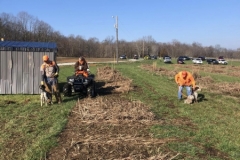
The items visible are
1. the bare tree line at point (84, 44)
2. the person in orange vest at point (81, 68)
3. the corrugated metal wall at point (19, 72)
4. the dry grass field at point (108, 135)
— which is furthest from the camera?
the bare tree line at point (84, 44)

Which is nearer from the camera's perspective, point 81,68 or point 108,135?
point 108,135

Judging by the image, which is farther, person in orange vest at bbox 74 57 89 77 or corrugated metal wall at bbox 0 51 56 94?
corrugated metal wall at bbox 0 51 56 94

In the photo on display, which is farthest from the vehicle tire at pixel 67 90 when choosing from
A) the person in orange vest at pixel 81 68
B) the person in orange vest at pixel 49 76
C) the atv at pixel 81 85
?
the person in orange vest at pixel 49 76

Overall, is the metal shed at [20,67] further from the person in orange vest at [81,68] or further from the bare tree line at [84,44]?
the bare tree line at [84,44]

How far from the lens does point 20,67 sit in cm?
1209

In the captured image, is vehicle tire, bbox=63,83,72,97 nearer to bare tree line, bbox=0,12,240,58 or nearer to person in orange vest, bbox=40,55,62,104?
person in orange vest, bbox=40,55,62,104

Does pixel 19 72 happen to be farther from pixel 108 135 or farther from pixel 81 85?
pixel 108 135

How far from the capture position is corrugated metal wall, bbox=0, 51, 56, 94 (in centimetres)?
1197

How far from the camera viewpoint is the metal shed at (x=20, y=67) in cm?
1198

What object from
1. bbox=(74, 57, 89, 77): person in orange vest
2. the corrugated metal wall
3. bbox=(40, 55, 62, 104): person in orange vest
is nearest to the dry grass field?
bbox=(40, 55, 62, 104): person in orange vest

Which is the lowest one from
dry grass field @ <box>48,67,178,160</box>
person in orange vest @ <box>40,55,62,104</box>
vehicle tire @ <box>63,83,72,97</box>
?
dry grass field @ <box>48,67,178,160</box>

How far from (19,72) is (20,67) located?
0.23 meters

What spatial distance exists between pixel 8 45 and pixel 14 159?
859 centimetres

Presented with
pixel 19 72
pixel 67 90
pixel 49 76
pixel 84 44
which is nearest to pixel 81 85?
pixel 67 90
